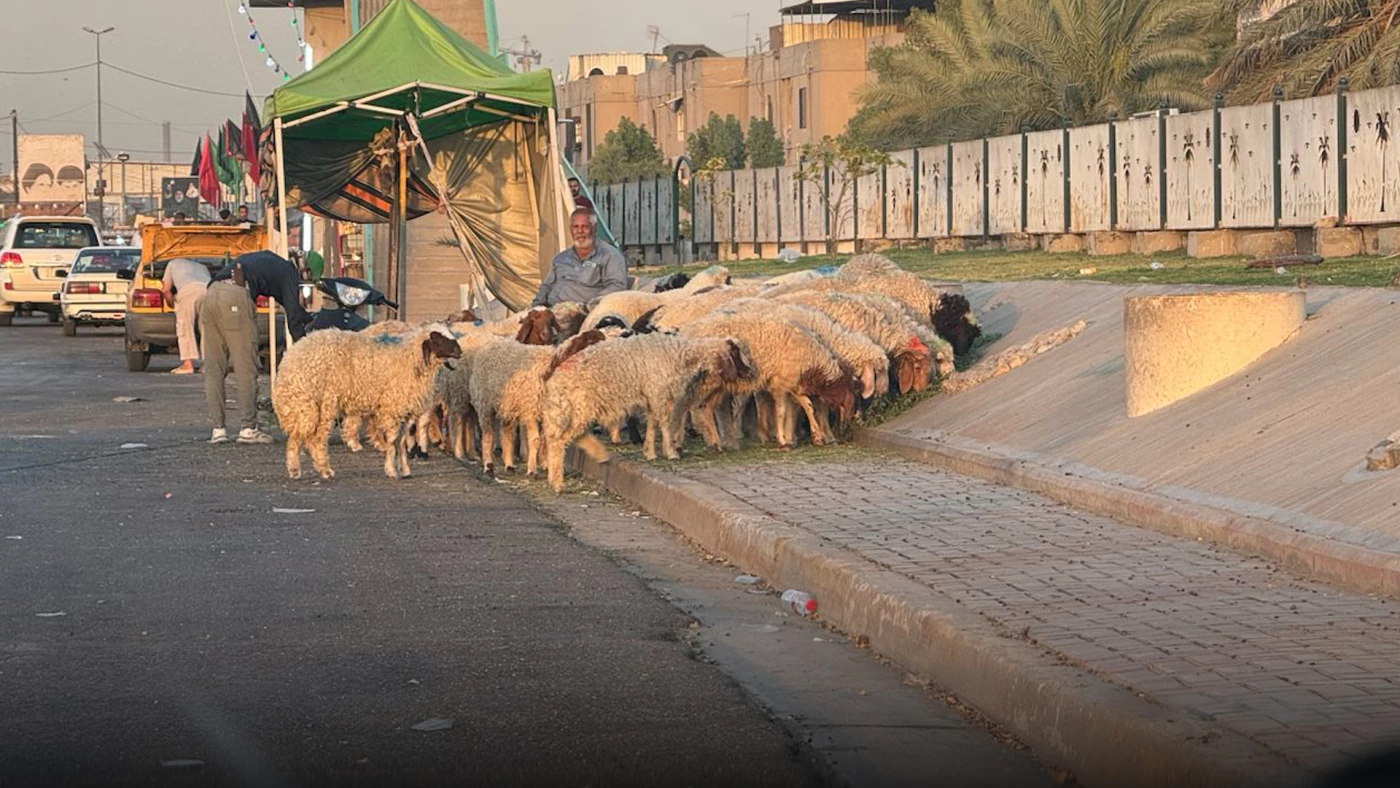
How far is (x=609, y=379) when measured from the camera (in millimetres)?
14172

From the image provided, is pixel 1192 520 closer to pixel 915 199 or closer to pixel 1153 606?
pixel 1153 606

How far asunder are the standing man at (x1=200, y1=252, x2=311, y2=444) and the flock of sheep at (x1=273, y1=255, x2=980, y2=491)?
1.21 metres

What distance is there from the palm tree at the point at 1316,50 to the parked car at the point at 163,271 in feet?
46.1

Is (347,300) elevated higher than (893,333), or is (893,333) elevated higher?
(347,300)

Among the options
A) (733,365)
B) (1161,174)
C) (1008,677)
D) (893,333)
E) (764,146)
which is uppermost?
(764,146)

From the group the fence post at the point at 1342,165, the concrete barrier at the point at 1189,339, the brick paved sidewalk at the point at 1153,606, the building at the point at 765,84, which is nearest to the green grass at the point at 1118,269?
the fence post at the point at 1342,165

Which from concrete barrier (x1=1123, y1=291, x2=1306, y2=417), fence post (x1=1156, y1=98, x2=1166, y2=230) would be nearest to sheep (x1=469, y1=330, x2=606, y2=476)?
concrete barrier (x1=1123, y1=291, x2=1306, y2=417)

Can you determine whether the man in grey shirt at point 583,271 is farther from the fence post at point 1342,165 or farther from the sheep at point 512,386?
the fence post at point 1342,165

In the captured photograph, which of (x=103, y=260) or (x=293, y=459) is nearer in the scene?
(x=293, y=459)

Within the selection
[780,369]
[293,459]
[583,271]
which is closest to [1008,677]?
[780,369]

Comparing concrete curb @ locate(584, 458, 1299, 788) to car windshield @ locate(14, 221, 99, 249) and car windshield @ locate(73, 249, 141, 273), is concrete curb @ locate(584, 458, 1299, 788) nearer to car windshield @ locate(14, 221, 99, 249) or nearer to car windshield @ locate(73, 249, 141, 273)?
car windshield @ locate(73, 249, 141, 273)

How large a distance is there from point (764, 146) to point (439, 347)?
5971cm

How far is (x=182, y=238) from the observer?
32062 mm

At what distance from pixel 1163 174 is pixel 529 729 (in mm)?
23680
